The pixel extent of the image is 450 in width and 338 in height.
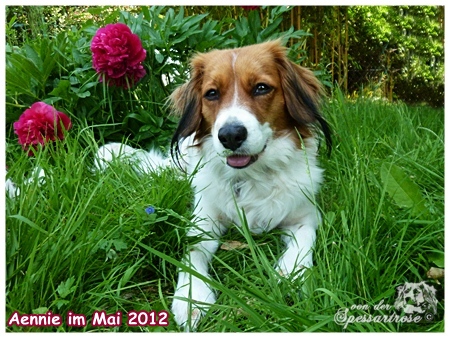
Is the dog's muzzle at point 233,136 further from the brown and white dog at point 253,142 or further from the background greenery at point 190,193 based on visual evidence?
the background greenery at point 190,193

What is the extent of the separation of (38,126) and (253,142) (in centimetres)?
129

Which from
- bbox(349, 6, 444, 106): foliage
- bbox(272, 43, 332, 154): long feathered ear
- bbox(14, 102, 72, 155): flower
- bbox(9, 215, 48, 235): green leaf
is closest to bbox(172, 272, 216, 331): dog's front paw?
bbox(9, 215, 48, 235): green leaf

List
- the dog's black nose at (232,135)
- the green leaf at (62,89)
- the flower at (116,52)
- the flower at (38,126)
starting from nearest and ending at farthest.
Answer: the dog's black nose at (232,135), the flower at (38,126), the flower at (116,52), the green leaf at (62,89)

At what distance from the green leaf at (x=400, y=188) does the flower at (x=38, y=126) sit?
5.64 ft

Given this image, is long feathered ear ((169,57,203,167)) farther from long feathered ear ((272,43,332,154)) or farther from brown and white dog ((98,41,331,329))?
long feathered ear ((272,43,332,154))

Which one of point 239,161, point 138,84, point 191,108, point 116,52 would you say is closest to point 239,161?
point 239,161

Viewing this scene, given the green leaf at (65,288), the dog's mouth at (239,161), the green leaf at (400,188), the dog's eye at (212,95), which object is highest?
the dog's eye at (212,95)

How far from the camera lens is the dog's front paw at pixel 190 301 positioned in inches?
63.2

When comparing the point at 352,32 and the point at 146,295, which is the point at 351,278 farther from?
the point at 352,32

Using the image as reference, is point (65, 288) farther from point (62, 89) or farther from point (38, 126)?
point (62, 89)

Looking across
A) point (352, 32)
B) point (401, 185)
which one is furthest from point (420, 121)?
point (401, 185)

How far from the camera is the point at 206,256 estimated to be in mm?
2023

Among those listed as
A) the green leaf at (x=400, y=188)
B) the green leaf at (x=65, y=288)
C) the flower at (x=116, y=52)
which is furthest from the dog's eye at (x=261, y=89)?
the green leaf at (x=65, y=288)

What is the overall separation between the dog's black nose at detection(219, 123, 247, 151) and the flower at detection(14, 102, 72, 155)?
3.64ft
